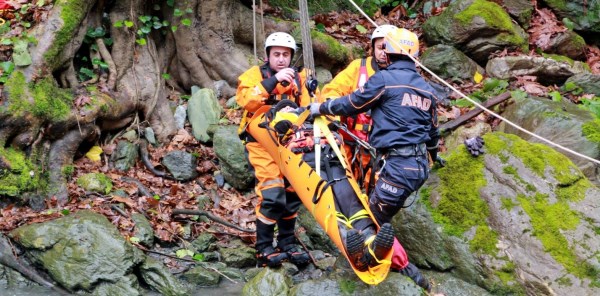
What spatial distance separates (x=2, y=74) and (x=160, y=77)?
99.9 inches

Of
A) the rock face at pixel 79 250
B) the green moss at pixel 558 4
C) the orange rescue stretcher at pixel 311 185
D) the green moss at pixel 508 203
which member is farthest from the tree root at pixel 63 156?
the green moss at pixel 558 4

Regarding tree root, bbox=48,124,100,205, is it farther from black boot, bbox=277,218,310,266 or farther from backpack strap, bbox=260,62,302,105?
backpack strap, bbox=260,62,302,105

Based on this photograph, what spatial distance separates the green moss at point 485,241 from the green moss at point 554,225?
367 millimetres

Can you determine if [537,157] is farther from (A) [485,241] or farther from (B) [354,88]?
(B) [354,88]

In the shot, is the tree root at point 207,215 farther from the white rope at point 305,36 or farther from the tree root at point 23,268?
the white rope at point 305,36

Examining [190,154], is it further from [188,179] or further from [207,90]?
[207,90]

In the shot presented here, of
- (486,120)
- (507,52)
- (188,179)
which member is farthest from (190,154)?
(507,52)

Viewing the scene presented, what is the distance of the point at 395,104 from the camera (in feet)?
17.1

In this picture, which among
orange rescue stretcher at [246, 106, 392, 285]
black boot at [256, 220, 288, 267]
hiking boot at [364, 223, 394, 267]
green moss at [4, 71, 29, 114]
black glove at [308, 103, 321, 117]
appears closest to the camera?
hiking boot at [364, 223, 394, 267]

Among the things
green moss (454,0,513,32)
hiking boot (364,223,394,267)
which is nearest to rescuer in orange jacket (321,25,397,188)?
hiking boot (364,223,394,267)

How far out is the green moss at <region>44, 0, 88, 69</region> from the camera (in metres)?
7.77

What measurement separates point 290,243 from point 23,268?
271cm

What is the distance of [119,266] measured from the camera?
19.2ft

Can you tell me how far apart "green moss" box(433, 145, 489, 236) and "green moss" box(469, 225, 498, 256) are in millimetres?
99
